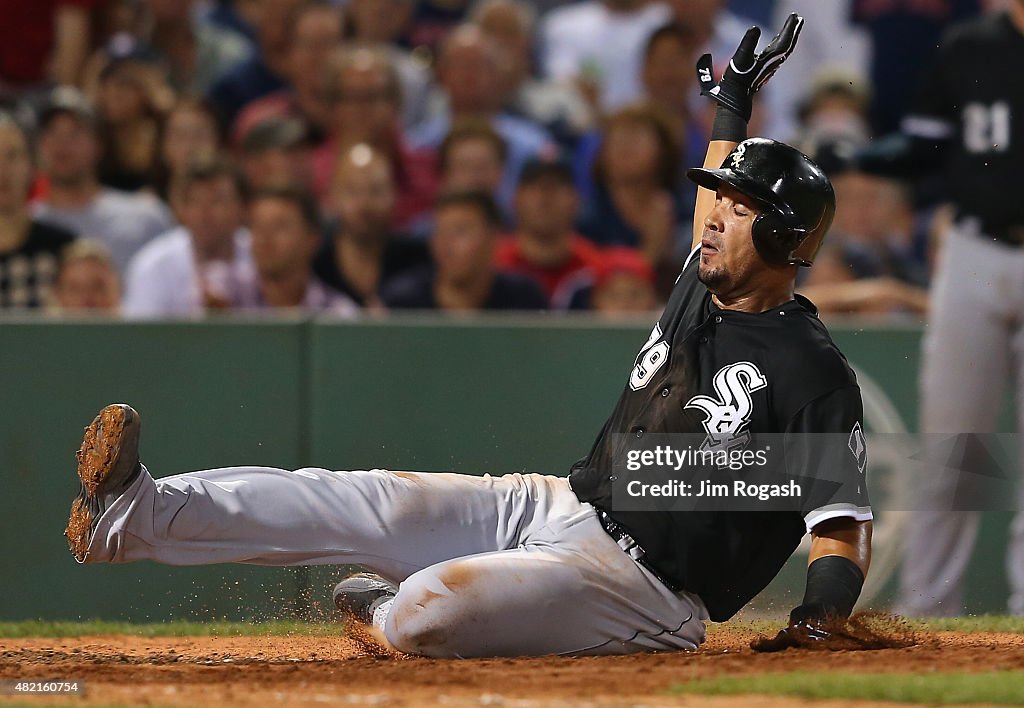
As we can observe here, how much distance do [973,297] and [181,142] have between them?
4.71 m

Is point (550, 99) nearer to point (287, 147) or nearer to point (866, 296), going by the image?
point (287, 147)

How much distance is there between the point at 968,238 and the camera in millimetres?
6598

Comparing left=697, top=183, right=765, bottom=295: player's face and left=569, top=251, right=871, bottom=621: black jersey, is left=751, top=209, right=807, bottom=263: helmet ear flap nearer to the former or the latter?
left=697, top=183, right=765, bottom=295: player's face

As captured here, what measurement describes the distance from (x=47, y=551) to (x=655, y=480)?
2.87m

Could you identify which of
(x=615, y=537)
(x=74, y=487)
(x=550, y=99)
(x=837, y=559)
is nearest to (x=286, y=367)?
(x=74, y=487)

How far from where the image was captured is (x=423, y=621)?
441 centimetres

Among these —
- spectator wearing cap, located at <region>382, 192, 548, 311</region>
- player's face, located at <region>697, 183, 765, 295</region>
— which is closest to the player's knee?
player's face, located at <region>697, 183, 765, 295</region>

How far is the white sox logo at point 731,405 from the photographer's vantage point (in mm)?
4438

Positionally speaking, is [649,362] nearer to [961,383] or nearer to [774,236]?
[774,236]

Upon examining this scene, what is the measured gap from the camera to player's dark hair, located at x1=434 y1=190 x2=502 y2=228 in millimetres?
8039

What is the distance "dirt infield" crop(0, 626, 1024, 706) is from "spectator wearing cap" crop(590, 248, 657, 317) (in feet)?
10.6

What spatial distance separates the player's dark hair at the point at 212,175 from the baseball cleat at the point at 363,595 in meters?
3.76

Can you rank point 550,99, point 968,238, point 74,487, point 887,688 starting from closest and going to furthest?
point 887,688
point 74,487
point 968,238
point 550,99

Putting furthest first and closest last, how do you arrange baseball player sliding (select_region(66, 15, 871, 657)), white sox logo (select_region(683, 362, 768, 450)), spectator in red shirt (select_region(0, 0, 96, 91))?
spectator in red shirt (select_region(0, 0, 96, 91))
white sox logo (select_region(683, 362, 768, 450))
baseball player sliding (select_region(66, 15, 871, 657))
